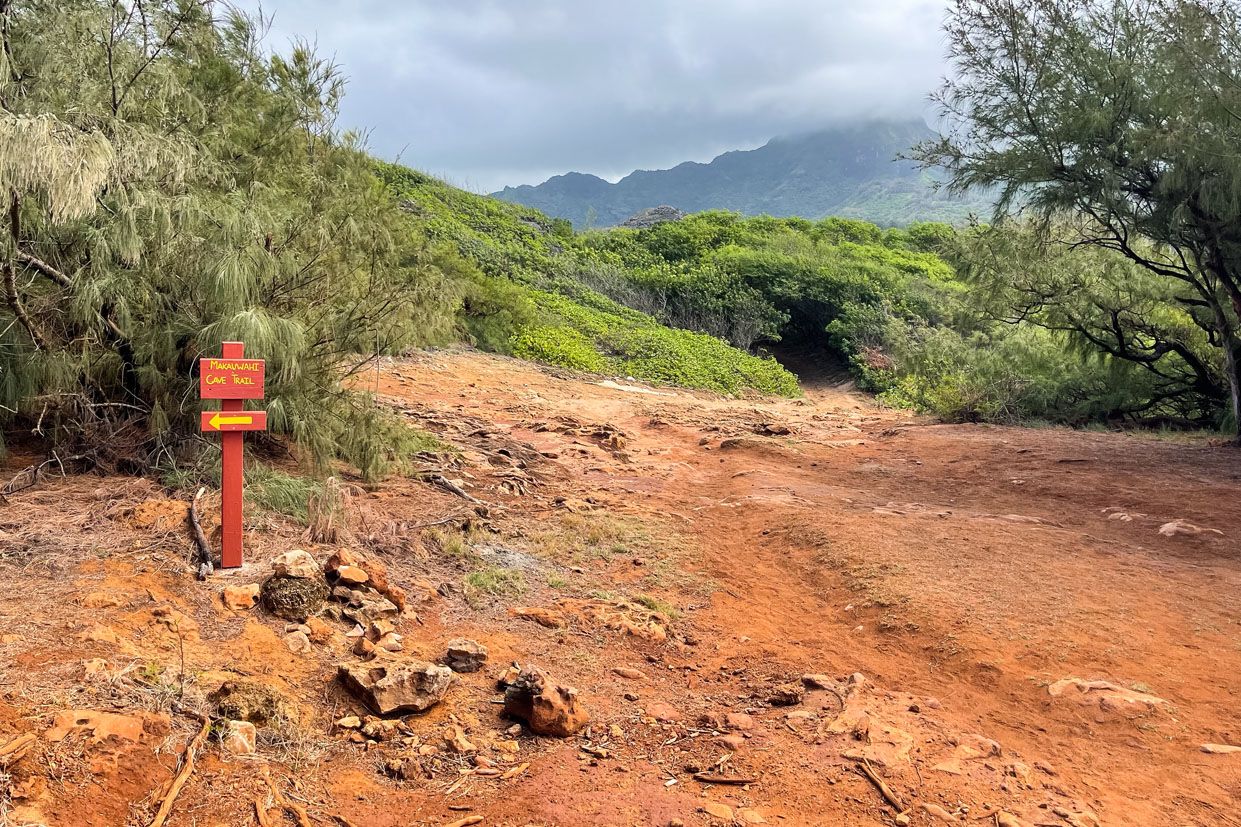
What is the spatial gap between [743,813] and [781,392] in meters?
16.9

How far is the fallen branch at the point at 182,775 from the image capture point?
2246 mm

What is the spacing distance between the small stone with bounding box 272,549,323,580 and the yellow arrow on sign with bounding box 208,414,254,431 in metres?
0.76

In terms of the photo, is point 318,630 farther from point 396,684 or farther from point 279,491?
point 279,491

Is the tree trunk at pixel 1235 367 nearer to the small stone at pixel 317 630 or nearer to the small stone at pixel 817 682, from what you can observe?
the small stone at pixel 817 682

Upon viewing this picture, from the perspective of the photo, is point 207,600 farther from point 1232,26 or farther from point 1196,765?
point 1232,26

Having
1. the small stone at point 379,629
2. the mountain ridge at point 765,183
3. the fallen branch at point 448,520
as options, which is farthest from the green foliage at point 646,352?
the mountain ridge at point 765,183

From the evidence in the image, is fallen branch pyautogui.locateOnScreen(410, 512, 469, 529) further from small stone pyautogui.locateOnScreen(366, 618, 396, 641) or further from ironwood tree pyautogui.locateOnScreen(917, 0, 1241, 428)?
ironwood tree pyautogui.locateOnScreen(917, 0, 1241, 428)

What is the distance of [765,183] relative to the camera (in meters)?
156

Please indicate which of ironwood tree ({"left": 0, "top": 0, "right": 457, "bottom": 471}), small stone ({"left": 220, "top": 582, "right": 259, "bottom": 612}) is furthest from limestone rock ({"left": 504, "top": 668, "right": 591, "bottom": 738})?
ironwood tree ({"left": 0, "top": 0, "right": 457, "bottom": 471})

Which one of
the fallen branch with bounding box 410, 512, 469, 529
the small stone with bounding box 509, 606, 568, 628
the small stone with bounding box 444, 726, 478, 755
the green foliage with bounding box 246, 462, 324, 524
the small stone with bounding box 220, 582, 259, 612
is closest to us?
the small stone with bounding box 444, 726, 478, 755

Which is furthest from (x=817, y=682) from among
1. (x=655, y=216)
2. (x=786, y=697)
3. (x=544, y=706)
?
(x=655, y=216)

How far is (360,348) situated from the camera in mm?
6258

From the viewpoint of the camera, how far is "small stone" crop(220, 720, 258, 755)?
2.63 metres

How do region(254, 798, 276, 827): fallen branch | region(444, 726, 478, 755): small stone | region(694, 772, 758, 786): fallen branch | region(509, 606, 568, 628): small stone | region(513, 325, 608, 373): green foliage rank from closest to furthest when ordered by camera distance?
1. region(254, 798, 276, 827): fallen branch
2. region(694, 772, 758, 786): fallen branch
3. region(444, 726, 478, 755): small stone
4. region(509, 606, 568, 628): small stone
5. region(513, 325, 608, 373): green foliage
